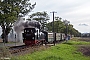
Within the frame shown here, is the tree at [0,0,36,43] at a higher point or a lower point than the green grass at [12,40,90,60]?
higher

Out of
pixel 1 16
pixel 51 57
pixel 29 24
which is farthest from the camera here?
pixel 1 16

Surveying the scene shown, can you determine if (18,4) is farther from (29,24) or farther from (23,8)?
(29,24)

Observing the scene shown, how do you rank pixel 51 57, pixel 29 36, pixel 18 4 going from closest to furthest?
pixel 51 57 → pixel 29 36 → pixel 18 4

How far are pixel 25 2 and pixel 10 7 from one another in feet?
30.6

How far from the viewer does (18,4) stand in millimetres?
59812

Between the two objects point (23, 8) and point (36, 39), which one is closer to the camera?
point (36, 39)

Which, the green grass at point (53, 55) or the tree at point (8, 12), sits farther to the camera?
the tree at point (8, 12)

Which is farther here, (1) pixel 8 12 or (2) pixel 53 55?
(1) pixel 8 12

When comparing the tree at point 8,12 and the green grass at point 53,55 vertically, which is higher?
the tree at point 8,12

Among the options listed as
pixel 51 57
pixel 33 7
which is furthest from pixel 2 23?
pixel 51 57

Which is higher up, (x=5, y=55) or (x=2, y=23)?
(x=2, y=23)

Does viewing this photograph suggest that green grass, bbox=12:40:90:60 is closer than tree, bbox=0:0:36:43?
Yes

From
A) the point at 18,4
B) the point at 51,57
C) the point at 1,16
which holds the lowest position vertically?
the point at 51,57

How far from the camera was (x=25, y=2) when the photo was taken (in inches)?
2422
